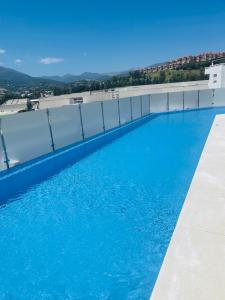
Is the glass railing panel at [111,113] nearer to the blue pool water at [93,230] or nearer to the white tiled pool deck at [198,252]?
the blue pool water at [93,230]

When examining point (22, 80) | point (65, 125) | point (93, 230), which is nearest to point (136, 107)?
point (65, 125)

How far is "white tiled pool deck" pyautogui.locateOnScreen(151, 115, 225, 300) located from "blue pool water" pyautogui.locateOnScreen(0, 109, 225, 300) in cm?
30

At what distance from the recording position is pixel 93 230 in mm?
3631

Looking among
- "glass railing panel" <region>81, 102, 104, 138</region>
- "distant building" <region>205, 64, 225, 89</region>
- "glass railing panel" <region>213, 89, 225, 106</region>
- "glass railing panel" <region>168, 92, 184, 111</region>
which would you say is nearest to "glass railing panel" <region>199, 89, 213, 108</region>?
"glass railing panel" <region>213, 89, 225, 106</region>

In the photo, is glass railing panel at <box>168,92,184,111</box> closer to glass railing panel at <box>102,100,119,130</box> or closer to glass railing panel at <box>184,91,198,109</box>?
glass railing panel at <box>184,91,198,109</box>

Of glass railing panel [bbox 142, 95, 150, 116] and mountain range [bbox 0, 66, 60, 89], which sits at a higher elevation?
mountain range [bbox 0, 66, 60, 89]

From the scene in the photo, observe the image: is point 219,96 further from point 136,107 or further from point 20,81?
point 20,81

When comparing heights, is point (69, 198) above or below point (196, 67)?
below

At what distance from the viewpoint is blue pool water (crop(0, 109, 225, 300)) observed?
263 centimetres

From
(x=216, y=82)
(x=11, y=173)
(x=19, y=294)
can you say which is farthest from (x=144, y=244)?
(x=216, y=82)

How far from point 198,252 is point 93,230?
62.0 inches

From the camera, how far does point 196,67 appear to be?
2112 inches

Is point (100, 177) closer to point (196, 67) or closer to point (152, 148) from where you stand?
point (152, 148)

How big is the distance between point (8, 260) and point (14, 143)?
3.83 metres
